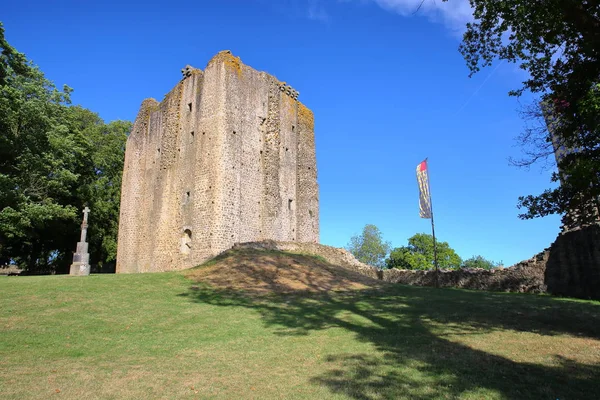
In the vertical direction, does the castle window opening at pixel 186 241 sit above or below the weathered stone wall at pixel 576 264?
above

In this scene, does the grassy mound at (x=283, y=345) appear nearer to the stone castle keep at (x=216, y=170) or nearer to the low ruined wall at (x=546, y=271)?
the low ruined wall at (x=546, y=271)

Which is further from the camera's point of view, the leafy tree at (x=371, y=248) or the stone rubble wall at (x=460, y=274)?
the leafy tree at (x=371, y=248)

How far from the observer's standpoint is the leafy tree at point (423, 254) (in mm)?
63219

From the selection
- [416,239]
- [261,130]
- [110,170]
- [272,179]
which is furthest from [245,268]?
[416,239]

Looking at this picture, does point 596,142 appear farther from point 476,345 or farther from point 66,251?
point 66,251

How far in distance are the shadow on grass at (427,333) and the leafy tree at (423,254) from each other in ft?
166

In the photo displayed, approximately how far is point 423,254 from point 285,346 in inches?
2419

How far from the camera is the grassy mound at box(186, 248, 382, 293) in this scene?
566 inches

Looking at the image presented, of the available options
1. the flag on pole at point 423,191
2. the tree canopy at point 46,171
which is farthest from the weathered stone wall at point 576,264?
the tree canopy at point 46,171

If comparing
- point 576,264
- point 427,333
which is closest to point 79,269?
point 427,333

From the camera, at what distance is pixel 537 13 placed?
30.4ft

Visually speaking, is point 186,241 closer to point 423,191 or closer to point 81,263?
point 81,263

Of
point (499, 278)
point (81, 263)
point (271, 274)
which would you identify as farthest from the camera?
point (499, 278)

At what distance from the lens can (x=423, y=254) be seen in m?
64.8
